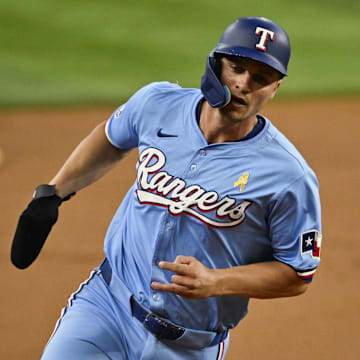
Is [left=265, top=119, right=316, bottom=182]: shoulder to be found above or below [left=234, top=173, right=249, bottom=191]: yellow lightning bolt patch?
above

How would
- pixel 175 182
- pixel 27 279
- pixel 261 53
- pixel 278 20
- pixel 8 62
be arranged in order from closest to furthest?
pixel 261 53 → pixel 175 182 → pixel 27 279 → pixel 8 62 → pixel 278 20

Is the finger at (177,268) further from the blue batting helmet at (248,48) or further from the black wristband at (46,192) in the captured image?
the black wristband at (46,192)

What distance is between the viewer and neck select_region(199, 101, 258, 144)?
3123mm

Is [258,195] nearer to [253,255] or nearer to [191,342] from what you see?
[253,255]

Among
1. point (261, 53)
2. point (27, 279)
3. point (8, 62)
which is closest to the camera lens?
point (261, 53)

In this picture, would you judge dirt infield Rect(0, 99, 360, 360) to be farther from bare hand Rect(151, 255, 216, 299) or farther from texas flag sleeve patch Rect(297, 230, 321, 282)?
bare hand Rect(151, 255, 216, 299)

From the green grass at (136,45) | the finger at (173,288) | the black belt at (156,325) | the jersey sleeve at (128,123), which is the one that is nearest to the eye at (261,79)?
the jersey sleeve at (128,123)

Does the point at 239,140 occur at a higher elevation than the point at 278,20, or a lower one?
lower

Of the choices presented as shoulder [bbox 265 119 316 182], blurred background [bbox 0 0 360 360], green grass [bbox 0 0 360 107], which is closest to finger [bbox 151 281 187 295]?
shoulder [bbox 265 119 316 182]

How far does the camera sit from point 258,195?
3.04 m

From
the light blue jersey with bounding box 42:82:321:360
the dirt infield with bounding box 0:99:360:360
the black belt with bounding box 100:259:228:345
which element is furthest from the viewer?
the dirt infield with bounding box 0:99:360:360

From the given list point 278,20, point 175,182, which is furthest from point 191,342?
point 278,20

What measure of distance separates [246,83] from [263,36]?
0.20 m

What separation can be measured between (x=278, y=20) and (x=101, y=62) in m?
3.50
